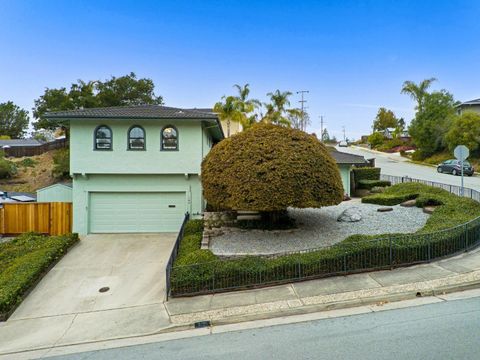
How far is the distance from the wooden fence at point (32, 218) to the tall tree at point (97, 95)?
28.2 m

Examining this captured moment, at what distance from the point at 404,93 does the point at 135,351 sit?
53900mm

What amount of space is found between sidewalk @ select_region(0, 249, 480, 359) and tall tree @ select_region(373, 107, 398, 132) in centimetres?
7615

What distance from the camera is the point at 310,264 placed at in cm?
853

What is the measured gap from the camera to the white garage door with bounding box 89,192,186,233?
50.0 ft

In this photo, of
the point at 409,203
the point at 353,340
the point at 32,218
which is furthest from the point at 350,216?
the point at 32,218

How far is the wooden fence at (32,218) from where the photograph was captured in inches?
572

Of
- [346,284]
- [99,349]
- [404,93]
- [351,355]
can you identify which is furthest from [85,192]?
[404,93]

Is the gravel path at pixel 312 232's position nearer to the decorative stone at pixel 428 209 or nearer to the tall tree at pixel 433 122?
the decorative stone at pixel 428 209

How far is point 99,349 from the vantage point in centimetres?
613

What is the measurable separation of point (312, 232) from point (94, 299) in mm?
7839

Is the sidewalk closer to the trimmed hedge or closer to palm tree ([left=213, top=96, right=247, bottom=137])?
the trimmed hedge

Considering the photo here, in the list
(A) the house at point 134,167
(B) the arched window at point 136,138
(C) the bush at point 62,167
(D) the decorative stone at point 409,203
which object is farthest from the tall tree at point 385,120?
(B) the arched window at point 136,138

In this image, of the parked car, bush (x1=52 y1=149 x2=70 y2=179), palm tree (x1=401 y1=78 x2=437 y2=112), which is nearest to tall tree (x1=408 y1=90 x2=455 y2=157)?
palm tree (x1=401 y1=78 x2=437 y2=112)

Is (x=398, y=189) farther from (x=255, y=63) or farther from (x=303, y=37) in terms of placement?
(x=255, y=63)
